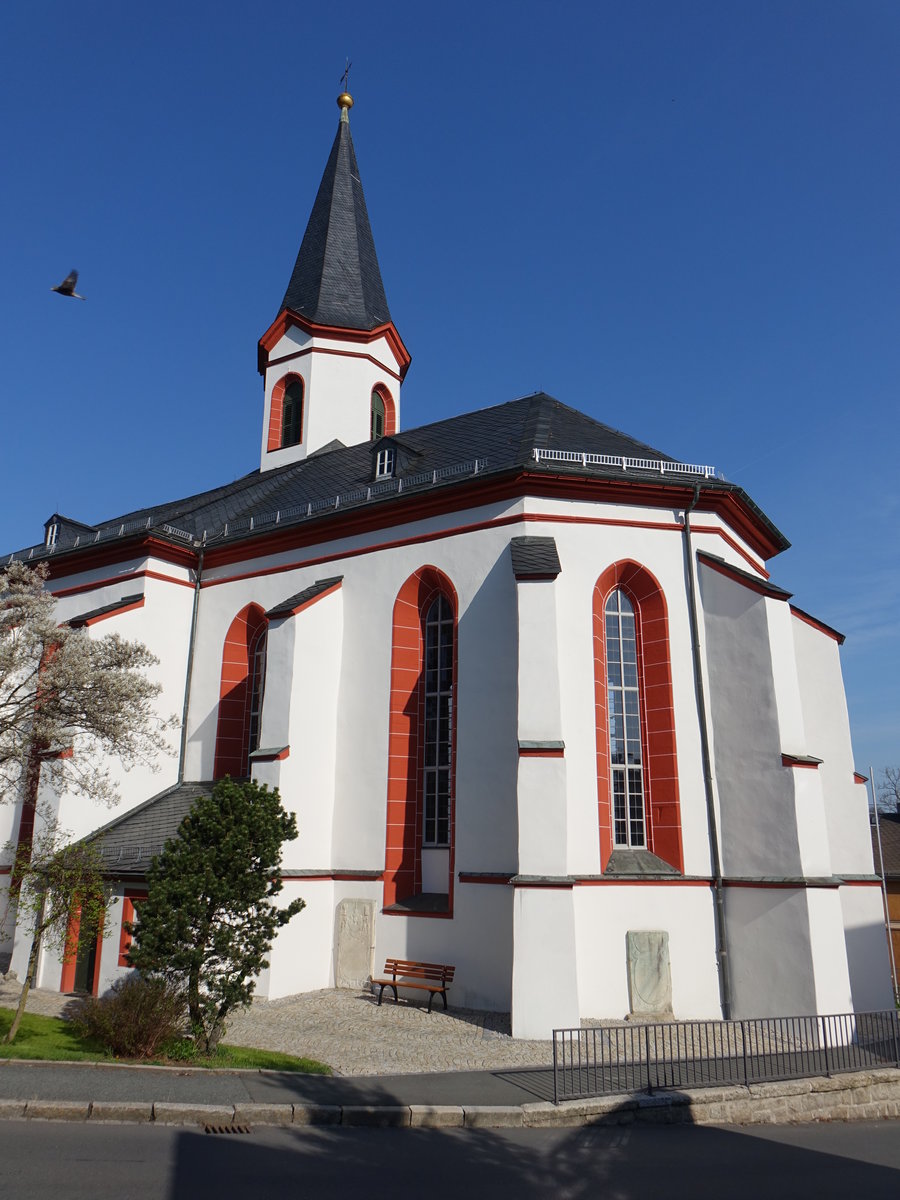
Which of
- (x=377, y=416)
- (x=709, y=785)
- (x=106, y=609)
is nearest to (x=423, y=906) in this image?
(x=709, y=785)

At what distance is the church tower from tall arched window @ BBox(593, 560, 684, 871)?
12714 millimetres

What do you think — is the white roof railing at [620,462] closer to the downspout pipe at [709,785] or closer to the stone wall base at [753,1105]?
the downspout pipe at [709,785]

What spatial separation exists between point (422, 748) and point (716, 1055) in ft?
23.5

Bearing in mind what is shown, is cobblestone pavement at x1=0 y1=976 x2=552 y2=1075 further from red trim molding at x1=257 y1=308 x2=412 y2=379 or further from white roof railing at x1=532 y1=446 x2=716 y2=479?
red trim molding at x1=257 y1=308 x2=412 y2=379

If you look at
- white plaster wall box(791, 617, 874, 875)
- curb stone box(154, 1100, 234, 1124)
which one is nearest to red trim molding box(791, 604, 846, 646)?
white plaster wall box(791, 617, 874, 875)

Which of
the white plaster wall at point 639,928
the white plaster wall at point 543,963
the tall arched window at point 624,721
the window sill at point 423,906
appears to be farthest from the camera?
the tall arched window at point 624,721

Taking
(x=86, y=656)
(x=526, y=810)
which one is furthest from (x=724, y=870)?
(x=86, y=656)

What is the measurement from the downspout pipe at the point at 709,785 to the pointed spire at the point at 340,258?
15.1 m

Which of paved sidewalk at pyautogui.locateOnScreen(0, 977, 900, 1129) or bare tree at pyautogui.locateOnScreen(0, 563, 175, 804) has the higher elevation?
A: bare tree at pyautogui.locateOnScreen(0, 563, 175, 804)

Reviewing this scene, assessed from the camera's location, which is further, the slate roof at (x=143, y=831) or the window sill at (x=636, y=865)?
the slate roof at (x=143, y=831)

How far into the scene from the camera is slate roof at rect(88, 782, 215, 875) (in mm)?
15836

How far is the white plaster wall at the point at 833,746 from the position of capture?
57.0 ft

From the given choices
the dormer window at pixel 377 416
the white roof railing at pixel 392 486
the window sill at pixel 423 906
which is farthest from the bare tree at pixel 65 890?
the dormer window at pixel 377 416

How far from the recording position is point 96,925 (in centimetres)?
1258
